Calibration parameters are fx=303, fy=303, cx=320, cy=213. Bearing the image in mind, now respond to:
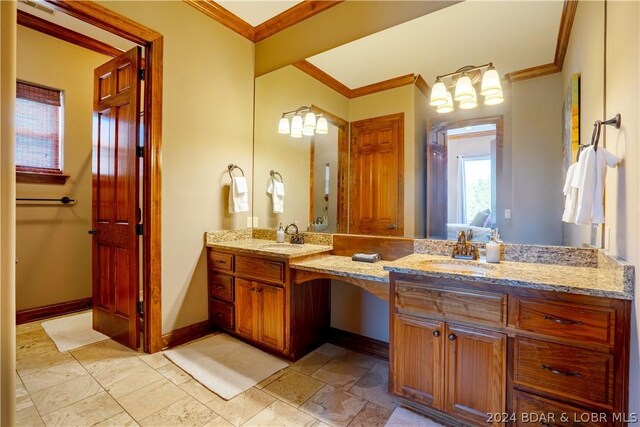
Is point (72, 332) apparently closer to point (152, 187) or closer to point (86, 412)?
point (86, 412)

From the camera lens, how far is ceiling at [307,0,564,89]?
1862mm

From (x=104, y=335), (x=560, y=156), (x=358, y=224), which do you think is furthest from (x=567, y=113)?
(x=104, y=335)

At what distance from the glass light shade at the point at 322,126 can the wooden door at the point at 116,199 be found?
1505 millimetres

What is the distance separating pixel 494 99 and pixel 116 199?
3.01 metres

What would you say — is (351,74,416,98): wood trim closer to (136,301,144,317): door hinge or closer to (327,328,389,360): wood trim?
(327,328,389,360): wood trim

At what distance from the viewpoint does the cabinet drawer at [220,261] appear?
2639mm

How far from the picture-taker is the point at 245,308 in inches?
99.9

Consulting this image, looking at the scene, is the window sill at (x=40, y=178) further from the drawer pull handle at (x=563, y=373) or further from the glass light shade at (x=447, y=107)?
the drawer pull handle at (x=563, y=373)

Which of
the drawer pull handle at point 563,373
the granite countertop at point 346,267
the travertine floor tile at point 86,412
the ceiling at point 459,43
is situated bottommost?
the travertine floor tile at point 86,412

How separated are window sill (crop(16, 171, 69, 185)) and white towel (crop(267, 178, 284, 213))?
2.23 meters

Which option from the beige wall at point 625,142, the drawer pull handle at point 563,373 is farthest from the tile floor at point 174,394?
the beige wall at point 625,142

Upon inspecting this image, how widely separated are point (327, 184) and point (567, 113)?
1.73 metres

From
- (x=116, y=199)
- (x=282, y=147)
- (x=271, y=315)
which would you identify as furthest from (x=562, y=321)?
(x=116, y=199)

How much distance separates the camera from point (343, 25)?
2.52 metres
